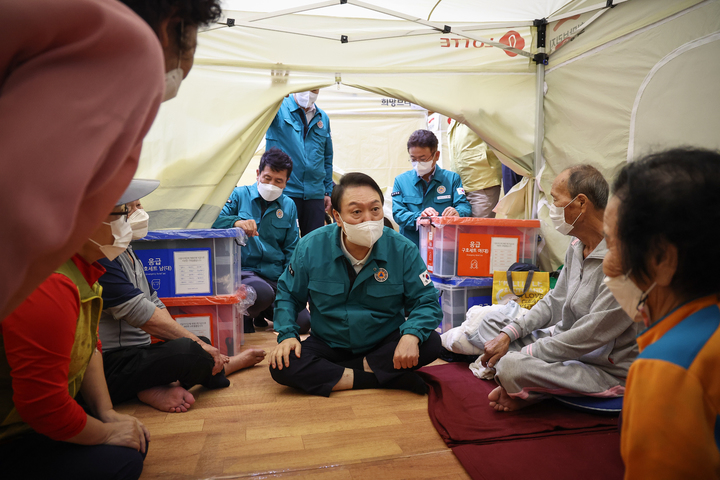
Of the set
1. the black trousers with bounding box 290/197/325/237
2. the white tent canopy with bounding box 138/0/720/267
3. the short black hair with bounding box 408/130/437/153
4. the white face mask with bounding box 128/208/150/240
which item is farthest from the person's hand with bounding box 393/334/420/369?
the short black hair with bounding box 408/130/437/153

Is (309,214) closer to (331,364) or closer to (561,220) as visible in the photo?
(331,364)

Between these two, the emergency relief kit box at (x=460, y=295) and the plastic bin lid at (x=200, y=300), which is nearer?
the plastic bin lid at (x=200, y=300)

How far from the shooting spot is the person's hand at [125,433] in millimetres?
1307

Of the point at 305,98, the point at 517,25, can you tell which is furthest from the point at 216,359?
the point at 517,25

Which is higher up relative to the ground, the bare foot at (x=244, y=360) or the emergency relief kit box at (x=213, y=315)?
the emergency relief kit box at (x=213, y=315)

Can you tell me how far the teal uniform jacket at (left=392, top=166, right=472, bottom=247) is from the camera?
3.78m

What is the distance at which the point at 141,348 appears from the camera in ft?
6.46

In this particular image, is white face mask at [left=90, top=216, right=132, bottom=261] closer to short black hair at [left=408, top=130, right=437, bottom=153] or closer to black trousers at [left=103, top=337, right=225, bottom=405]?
black trousers at [left=103, top=337, right=225, bottom=405]

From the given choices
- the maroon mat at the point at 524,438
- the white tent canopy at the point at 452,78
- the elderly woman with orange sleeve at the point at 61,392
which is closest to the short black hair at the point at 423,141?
the white tent canopy at the point at 452,78

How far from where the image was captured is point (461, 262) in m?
3.01

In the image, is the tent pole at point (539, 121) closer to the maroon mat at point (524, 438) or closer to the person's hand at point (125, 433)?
the maroon mat at point (524, 438)

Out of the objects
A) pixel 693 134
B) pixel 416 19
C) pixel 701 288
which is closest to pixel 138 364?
pixel 701 288

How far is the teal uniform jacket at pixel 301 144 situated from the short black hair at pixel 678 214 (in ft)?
10.2

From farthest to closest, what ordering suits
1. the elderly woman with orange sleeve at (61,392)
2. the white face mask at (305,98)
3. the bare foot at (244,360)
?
the white face mask at (305,98) → the bare foot at (244,360) → the elderly woman with orange sleeve at (61,392)
